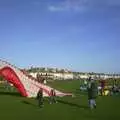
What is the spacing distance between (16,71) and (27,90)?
2.43m

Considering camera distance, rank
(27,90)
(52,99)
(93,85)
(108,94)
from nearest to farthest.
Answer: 1. (93,85)
2. (52,99)
3. (27,90)
4. (108,94)

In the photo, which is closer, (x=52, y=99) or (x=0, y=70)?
(x=52, y=99)

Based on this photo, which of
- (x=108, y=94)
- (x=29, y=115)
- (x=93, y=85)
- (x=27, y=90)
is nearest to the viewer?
(x=29, y=115)

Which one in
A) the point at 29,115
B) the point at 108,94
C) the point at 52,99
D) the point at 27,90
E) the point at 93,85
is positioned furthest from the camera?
the point at 108,94

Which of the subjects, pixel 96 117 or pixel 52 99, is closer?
pixel 96 117

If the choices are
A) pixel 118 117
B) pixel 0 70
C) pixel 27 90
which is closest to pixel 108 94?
pixel 27 90

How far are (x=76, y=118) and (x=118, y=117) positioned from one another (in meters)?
2.66

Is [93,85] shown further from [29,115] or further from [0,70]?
[0,70]

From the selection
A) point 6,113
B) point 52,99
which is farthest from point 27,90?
point 6,113

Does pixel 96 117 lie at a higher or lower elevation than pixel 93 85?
lower

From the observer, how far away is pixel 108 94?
42.2 metres

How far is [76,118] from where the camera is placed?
21.0m

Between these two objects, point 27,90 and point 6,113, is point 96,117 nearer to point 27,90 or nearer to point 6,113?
point 6,113

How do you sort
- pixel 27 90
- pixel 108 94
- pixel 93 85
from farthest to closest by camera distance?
pixel 108 94 → pixel 27 90 → pixel 93 85
